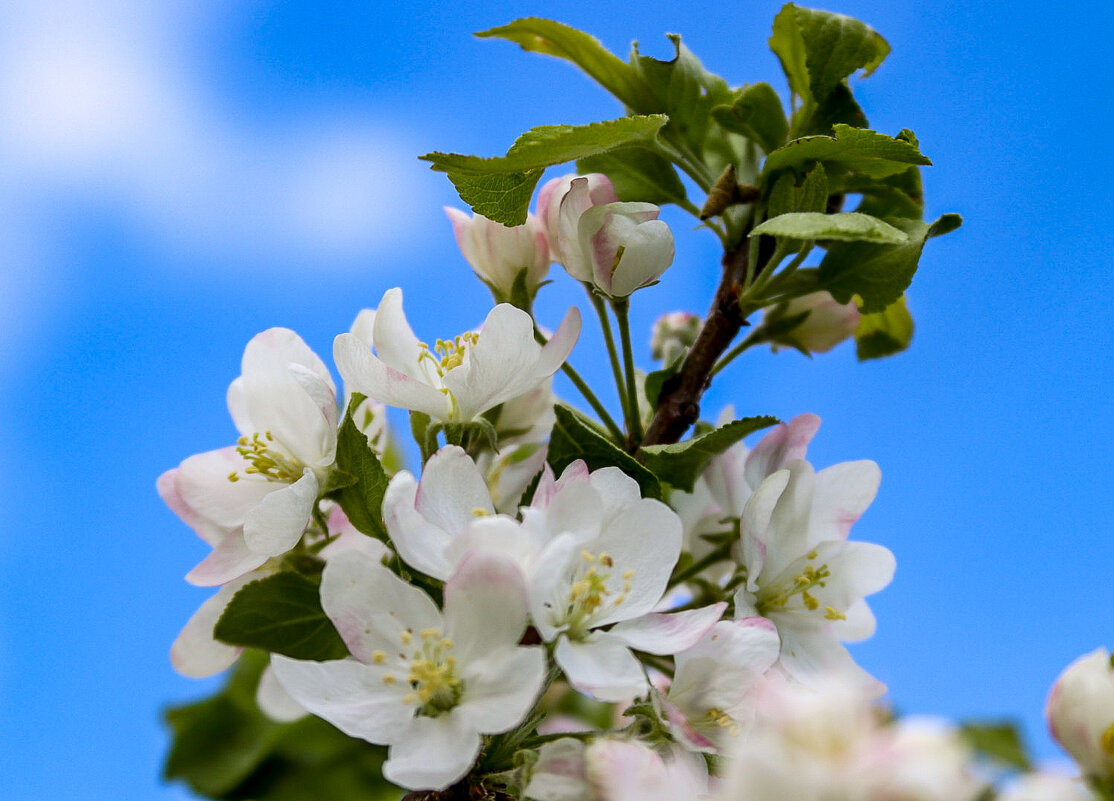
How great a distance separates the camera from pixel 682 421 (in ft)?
3.64

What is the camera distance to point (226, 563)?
1.03 metres

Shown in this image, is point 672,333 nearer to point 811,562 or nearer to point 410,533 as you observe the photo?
point 811,562

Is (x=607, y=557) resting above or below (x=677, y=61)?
below

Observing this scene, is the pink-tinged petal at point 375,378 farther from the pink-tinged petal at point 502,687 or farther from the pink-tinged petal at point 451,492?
the pink-tinged petal at point 502,687

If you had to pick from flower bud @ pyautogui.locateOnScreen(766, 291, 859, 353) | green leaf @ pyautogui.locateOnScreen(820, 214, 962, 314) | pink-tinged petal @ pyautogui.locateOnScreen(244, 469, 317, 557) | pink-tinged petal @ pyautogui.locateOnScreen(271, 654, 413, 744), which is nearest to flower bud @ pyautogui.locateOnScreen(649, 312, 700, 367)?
flower bud @ pyautogui.locateOnScreen(766, 291, 859, 353)

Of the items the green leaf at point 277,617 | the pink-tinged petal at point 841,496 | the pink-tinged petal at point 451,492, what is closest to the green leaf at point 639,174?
the pink-tinged petal at point 841,496

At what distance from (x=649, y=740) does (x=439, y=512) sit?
25 cm

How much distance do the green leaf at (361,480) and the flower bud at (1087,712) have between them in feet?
1.91

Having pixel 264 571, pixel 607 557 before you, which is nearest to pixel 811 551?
pixel 607 557

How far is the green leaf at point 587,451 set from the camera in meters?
0.96

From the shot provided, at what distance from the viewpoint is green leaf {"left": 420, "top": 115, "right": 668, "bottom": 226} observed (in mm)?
978

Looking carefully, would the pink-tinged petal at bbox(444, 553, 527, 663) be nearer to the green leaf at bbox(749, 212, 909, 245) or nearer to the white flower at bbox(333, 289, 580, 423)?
the white flower at bbox(333, 289, 580, 423)

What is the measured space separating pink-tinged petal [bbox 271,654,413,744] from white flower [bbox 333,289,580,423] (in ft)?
0.88

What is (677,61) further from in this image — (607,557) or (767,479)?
(607,557)
